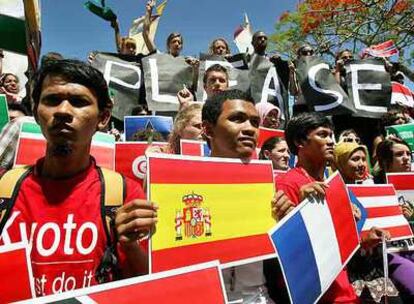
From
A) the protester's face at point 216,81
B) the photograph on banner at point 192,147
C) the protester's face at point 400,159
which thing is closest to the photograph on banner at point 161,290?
the photograph on banner at point 192,147

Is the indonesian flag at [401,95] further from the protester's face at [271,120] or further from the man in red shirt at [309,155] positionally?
the man in red shirt at [309,155]

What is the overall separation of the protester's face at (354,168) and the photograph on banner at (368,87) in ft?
8.50

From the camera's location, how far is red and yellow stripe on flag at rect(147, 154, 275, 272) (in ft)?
6.07

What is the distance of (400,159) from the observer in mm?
4074

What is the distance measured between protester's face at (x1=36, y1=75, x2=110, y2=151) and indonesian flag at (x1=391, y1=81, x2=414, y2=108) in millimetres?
5893

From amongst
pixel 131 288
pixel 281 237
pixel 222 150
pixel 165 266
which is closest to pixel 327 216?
pixel 281 237

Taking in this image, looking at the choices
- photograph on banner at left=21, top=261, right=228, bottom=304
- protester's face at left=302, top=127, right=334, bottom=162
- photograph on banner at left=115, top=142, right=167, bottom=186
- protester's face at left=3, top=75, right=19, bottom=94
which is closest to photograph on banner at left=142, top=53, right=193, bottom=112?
protester's face at left=3, top=75, right=19, bottom=94

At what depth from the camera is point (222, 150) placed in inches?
94.4

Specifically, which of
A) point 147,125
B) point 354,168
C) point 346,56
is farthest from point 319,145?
point 346,56

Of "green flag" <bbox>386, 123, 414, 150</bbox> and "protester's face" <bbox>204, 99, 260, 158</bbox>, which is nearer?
"protester's face" <bbox>204, 99, 260, 158</bbox>

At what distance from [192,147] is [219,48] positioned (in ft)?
11.4

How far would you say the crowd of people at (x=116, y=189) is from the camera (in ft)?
4.97

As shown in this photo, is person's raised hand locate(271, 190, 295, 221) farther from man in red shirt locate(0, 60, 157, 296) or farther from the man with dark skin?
man in red shirt locate(0, 60, 157, 296)

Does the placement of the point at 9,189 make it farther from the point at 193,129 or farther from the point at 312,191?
the point at 193,129
